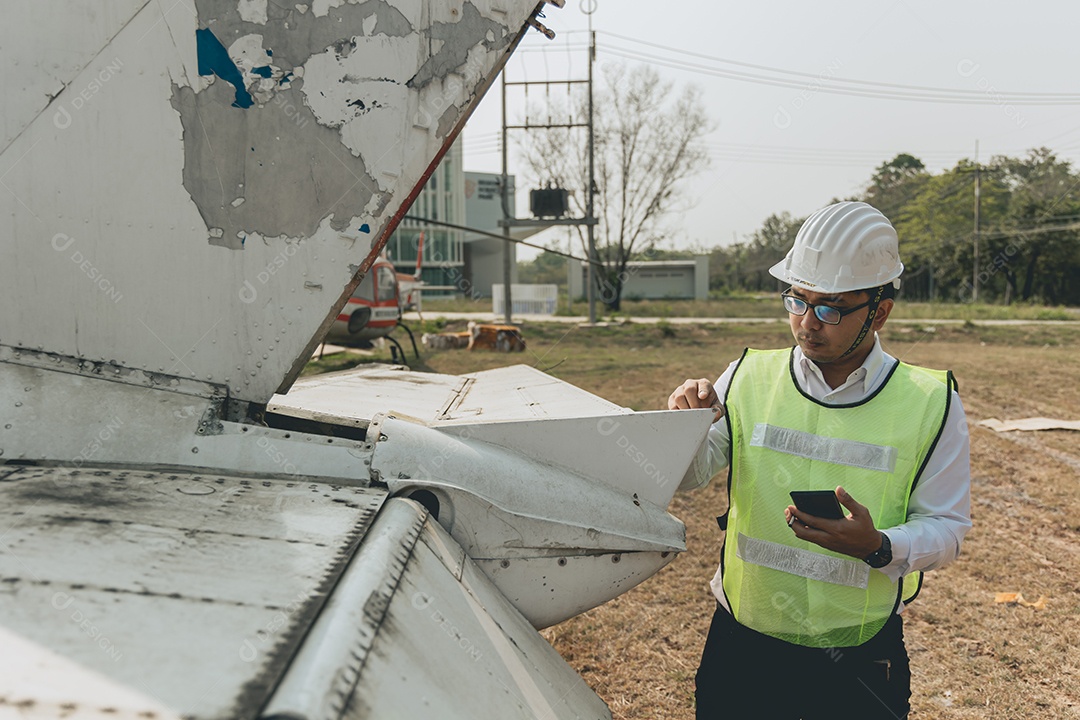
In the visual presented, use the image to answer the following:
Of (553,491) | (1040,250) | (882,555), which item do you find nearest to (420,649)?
(553,491)

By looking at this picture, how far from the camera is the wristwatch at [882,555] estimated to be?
1.85 metres

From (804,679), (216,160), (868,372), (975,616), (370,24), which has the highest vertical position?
(370,24)

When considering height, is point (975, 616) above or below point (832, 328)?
below

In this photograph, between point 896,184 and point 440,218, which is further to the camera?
point 896,184

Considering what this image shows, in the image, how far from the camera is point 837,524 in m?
1.83

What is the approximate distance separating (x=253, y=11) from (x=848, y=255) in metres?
1.79

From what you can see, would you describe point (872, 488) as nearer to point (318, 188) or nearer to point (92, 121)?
point (318, 188)

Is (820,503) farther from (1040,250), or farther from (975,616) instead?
(1040,250)

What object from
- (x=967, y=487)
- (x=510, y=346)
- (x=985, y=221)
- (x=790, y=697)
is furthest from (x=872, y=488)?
(x=985, y=221)

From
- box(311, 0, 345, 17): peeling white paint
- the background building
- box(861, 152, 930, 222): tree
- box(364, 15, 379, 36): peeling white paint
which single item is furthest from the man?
box(861, 152, 930, 222): tree

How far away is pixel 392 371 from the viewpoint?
151 inches

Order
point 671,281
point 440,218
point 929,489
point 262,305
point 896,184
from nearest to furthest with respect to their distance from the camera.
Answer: point 929,489 → point 262,305 → point 671,281 → point 440,218 → point 896,184

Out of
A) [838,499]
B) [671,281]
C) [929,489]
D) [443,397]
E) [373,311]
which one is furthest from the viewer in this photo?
[671,281]

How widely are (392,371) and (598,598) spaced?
1.83 meters
